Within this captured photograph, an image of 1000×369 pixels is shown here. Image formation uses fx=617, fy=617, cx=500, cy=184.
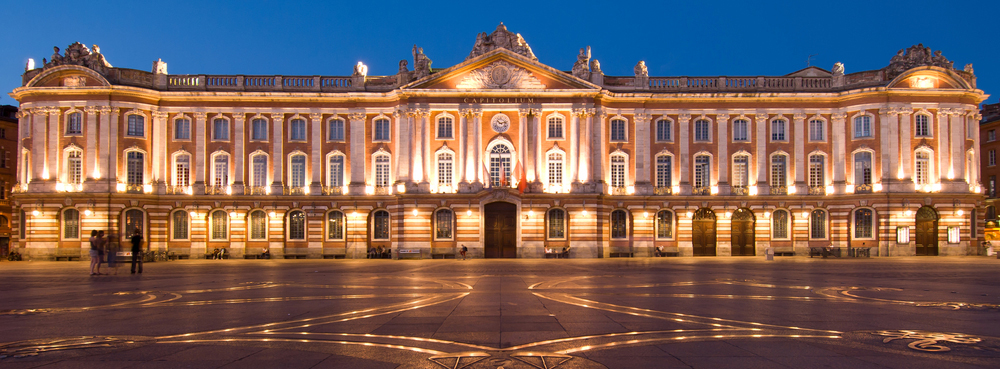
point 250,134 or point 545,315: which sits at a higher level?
point 250,134

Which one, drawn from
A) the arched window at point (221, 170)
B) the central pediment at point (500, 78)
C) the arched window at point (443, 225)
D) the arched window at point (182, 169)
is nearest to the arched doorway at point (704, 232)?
the central pediment at point (500, 78)

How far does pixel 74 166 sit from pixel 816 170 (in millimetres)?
57257

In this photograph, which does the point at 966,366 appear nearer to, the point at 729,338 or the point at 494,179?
the point at 729,338

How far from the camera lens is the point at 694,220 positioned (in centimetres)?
4919

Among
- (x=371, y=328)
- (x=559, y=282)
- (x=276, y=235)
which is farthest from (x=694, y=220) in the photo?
(x=371, y=328)

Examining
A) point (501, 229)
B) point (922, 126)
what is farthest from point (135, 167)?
point (922, 126)

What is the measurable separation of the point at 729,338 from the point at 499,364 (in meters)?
4.67

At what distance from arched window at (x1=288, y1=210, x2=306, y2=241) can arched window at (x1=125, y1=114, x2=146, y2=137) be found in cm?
1273

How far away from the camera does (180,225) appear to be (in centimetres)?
4831

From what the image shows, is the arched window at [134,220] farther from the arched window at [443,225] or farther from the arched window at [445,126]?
the arched window at [445,126]

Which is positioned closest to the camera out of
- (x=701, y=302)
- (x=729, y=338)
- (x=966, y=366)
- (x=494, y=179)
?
(x=966, y=366)

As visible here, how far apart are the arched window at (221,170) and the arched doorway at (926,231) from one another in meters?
53.6

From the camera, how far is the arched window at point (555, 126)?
4728 cm

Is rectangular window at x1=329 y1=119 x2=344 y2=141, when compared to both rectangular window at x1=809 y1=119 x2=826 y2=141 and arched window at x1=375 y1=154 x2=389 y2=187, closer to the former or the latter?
arched window at x1=375 y1=154 x2=389 y2=187
